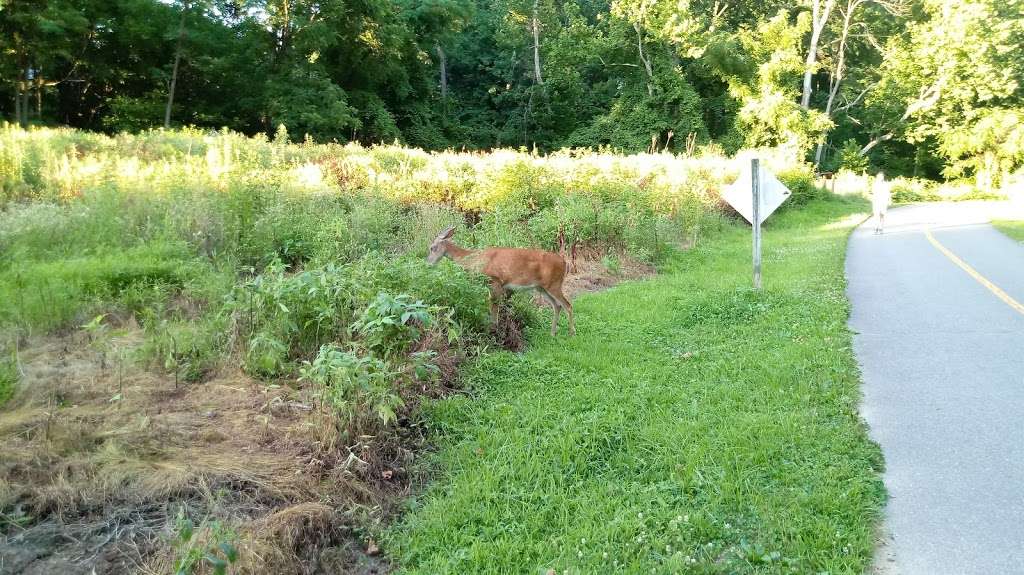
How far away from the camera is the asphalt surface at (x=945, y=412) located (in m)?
3.65

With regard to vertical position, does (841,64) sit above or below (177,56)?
above

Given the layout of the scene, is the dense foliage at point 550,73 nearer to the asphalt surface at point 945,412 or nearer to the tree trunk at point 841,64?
the tree trunk at point 841,64

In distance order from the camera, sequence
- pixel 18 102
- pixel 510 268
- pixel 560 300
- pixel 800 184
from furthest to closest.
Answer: pixel 800 184 < pixel 18 102 < pixel 560 300 < pixel 510 268

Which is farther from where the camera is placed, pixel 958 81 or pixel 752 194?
pixel 958 81

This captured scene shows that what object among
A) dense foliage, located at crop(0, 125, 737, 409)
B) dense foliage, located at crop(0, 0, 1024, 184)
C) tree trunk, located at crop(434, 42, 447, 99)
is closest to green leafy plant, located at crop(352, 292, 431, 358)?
dense foliage, located at crop(0, 125, 737, 409)

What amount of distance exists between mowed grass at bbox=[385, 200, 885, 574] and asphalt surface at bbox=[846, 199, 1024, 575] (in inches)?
8.1

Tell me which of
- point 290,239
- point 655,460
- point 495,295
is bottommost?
point 655,460

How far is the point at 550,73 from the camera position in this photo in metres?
43.1

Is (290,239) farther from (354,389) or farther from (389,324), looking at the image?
(354,389)

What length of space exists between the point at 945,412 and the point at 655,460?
2.65 m

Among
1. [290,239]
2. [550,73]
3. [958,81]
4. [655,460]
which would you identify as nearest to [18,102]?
[290,239]

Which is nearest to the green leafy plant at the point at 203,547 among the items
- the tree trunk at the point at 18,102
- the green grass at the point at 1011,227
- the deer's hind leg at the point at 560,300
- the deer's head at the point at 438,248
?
the deer's head at the point at 438,248

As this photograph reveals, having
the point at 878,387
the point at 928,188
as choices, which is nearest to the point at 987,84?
the point at 928,188

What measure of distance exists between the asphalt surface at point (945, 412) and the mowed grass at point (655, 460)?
0.21 meters
